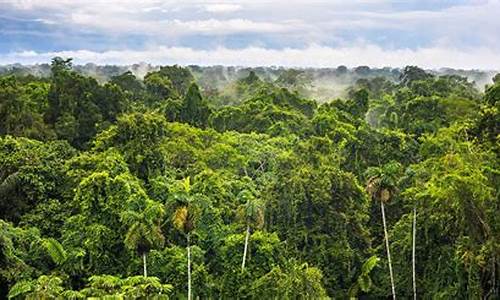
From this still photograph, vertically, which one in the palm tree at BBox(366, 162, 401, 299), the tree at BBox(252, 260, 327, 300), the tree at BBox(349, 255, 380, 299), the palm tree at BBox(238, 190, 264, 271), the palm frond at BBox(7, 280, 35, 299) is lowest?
the tree at BBox(349, 255, 380, 299)

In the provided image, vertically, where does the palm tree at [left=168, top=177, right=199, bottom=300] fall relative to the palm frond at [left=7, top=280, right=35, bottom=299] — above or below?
above

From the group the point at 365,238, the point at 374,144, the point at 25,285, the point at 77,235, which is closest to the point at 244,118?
the point at 374,144

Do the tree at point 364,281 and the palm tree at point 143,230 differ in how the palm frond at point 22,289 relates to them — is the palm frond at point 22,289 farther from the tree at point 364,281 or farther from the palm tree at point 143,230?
the tree at point 364,281

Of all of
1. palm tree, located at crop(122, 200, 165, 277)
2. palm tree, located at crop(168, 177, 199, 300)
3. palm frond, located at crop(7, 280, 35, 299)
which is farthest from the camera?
palm tree, located at crop(168, 177, 199, 300)

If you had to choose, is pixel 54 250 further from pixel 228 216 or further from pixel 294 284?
pixel 228 216

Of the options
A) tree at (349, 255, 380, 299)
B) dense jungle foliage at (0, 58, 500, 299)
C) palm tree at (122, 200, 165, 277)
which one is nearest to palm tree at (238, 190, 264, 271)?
dense jungle foliage at (0, 58, 500, 299)

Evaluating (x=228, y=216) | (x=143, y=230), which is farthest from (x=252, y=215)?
(x=143, y=230)

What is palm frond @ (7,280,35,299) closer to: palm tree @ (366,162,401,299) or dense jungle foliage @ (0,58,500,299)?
dense jungle foliage @ (0,58,500,299)

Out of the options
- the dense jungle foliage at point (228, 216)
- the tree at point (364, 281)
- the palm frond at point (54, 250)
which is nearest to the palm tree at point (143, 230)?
the dense jungle foliage at point (228, 216)
